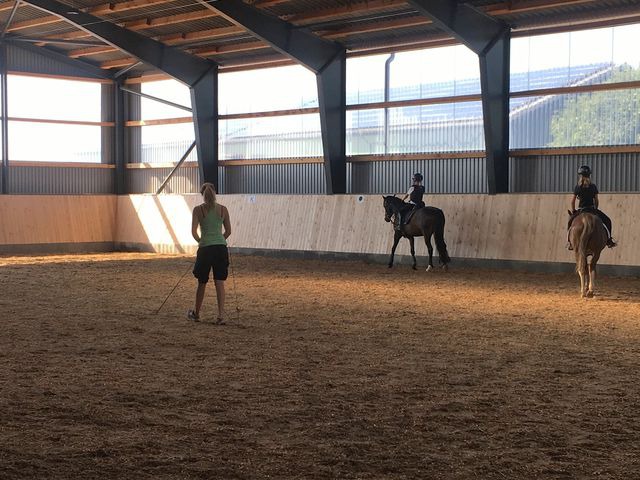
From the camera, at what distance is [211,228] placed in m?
10.6

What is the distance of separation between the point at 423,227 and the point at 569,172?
3617 mm

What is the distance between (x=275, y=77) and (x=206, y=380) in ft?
65.1

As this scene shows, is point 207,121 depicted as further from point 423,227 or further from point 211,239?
point 211,239

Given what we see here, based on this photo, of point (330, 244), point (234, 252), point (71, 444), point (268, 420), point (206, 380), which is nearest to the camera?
point (71, 444)

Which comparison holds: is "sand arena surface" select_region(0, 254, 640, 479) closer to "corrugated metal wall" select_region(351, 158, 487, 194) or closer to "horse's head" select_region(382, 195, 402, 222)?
"horse's head" select_region(382, 195, 402, 222)

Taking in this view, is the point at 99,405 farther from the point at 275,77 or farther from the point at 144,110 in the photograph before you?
the point at 144,110

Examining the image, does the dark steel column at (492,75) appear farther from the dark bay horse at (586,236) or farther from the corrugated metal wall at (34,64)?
the corrugated metal wall at (34,64)

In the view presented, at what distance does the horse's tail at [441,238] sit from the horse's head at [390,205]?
1.12 meters

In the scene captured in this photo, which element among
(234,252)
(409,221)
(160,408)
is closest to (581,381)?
(160,408)

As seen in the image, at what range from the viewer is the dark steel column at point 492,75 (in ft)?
64.8

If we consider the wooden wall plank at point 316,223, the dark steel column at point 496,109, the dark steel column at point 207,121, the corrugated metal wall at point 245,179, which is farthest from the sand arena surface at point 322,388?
the dark steel column at point 207,121

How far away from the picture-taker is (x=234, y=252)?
2583 cm

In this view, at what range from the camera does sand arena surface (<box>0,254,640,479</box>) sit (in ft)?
16.3

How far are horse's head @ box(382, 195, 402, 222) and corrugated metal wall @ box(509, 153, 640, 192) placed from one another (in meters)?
2.98
